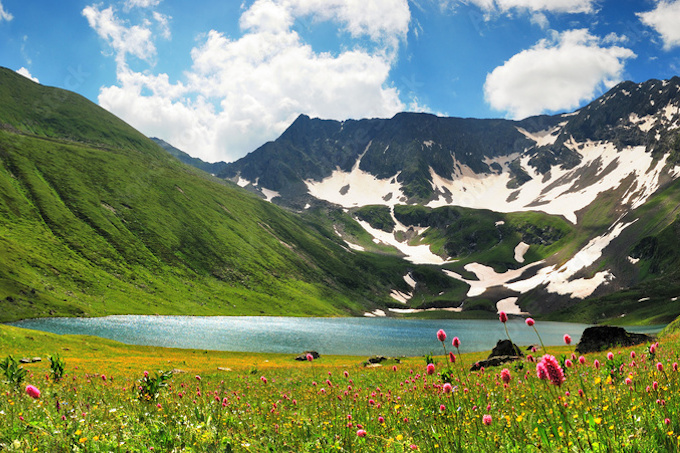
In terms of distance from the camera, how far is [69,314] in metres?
117

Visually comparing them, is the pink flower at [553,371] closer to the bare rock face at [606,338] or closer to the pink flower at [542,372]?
the pink flower at [542,372]

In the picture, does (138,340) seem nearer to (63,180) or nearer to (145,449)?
(145,449)

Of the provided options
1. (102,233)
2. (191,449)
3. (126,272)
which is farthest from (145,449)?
(102,233)

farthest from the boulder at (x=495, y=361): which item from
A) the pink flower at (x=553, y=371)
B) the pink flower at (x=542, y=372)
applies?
the pink flower at (x=553, y=371)

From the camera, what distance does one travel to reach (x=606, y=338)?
4091 centimetres

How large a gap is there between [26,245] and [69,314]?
46.9 meters

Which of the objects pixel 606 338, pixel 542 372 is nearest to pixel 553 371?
pixel 542 372

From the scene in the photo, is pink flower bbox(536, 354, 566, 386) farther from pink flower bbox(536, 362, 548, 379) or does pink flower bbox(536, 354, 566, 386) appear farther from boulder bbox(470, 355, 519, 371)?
boulder bbox(470, 355, 519, 371)

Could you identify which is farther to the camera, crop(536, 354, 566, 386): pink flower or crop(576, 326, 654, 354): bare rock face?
crop(576, 326, 654, 354): bare rock face

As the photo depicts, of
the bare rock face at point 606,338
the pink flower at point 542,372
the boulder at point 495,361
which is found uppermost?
the pink flower at point 542,372

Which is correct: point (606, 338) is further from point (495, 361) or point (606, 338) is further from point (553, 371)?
point (553, 371)

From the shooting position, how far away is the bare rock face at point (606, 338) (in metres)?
39.7

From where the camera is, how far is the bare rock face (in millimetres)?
39656

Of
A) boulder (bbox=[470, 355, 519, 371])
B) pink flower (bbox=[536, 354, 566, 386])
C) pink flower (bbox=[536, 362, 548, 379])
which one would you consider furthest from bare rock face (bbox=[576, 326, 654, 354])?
pink flower (bbox=[536, 354, 566, 386])
